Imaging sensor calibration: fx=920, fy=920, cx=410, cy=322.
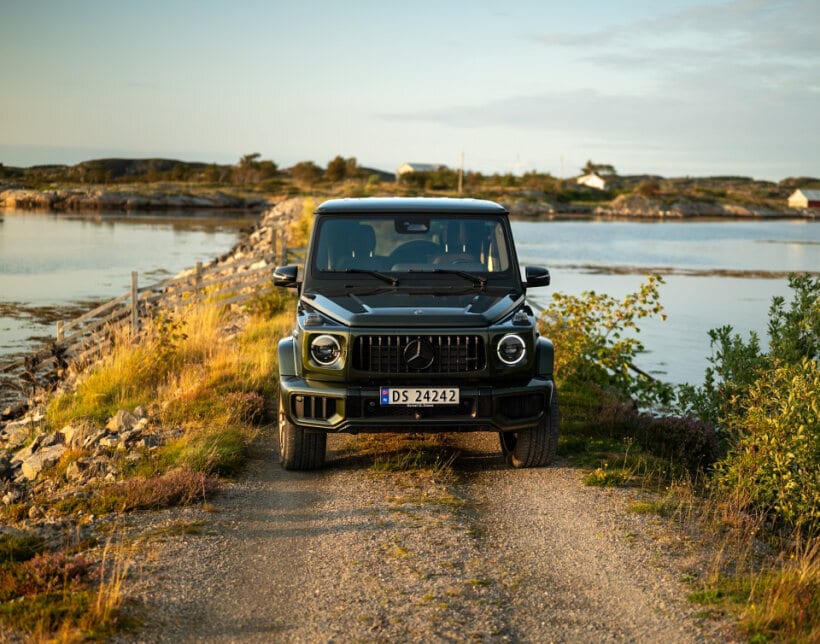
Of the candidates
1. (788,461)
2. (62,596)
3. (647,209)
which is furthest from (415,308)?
(647,209)

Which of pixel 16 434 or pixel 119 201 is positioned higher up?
pixel 119 201

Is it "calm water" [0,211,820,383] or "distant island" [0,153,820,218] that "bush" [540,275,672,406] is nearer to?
"calm water" [0,211,820,383]

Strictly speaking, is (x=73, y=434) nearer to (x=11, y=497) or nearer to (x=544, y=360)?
(x=11, y=497)

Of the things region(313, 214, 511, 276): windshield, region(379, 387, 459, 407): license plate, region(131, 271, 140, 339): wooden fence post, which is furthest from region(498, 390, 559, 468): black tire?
region(131, 271, 140, 339): wooden fence post

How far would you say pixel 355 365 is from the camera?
730 centimetres

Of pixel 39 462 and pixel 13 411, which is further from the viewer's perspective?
pixel 13 411

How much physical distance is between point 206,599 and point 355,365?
2471 millimetres

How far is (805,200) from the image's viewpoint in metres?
163

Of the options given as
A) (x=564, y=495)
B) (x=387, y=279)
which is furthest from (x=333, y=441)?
(x=564, y=495)

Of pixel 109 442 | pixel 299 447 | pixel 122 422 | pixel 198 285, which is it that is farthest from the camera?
pixel 198 285

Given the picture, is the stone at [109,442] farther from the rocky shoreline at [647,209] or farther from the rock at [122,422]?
the rocky shoreline at [647,209]

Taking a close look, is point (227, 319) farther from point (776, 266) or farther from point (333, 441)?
point (776, 266)

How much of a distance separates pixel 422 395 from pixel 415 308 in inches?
29.2

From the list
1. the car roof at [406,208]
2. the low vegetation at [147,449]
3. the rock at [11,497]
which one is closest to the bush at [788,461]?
the car roof at [406,208]
